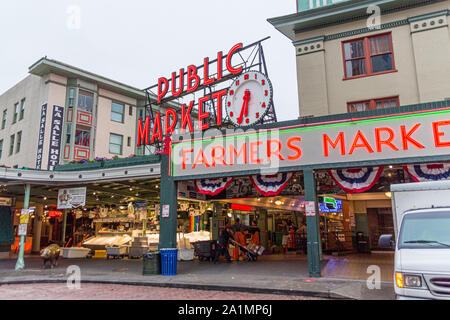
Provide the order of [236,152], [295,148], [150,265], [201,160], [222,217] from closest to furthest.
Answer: [295,148] → [150,265] → [236,152] → [201,160] → [222,217]

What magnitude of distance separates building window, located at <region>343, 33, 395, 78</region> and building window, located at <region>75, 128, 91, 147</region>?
2093 cm

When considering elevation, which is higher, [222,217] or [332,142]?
[332,142]

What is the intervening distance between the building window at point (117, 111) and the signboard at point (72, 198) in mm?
14045

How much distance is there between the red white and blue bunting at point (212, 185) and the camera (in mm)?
15367

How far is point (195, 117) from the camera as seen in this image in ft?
130

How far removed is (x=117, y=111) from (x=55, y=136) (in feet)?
22.2

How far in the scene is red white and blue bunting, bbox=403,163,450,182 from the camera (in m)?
11.9

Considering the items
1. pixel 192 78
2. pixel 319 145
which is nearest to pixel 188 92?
pixel 192 78

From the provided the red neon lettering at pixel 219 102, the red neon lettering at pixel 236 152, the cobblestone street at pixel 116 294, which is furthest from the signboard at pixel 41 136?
the red neon lettering at pixel 236 152

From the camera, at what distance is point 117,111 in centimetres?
3216

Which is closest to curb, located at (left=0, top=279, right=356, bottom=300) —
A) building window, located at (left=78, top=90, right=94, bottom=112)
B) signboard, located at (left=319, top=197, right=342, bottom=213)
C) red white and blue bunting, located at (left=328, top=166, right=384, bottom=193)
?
red white and blue bunting, located at (left=328, top=166, right=384, bottom=193)

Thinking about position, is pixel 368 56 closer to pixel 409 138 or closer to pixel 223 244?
pixel 409 138

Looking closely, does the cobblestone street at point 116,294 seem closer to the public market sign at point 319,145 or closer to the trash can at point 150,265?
the trash can at point 150,265

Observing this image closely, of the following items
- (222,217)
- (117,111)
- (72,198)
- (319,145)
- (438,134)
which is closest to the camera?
(438,134)
